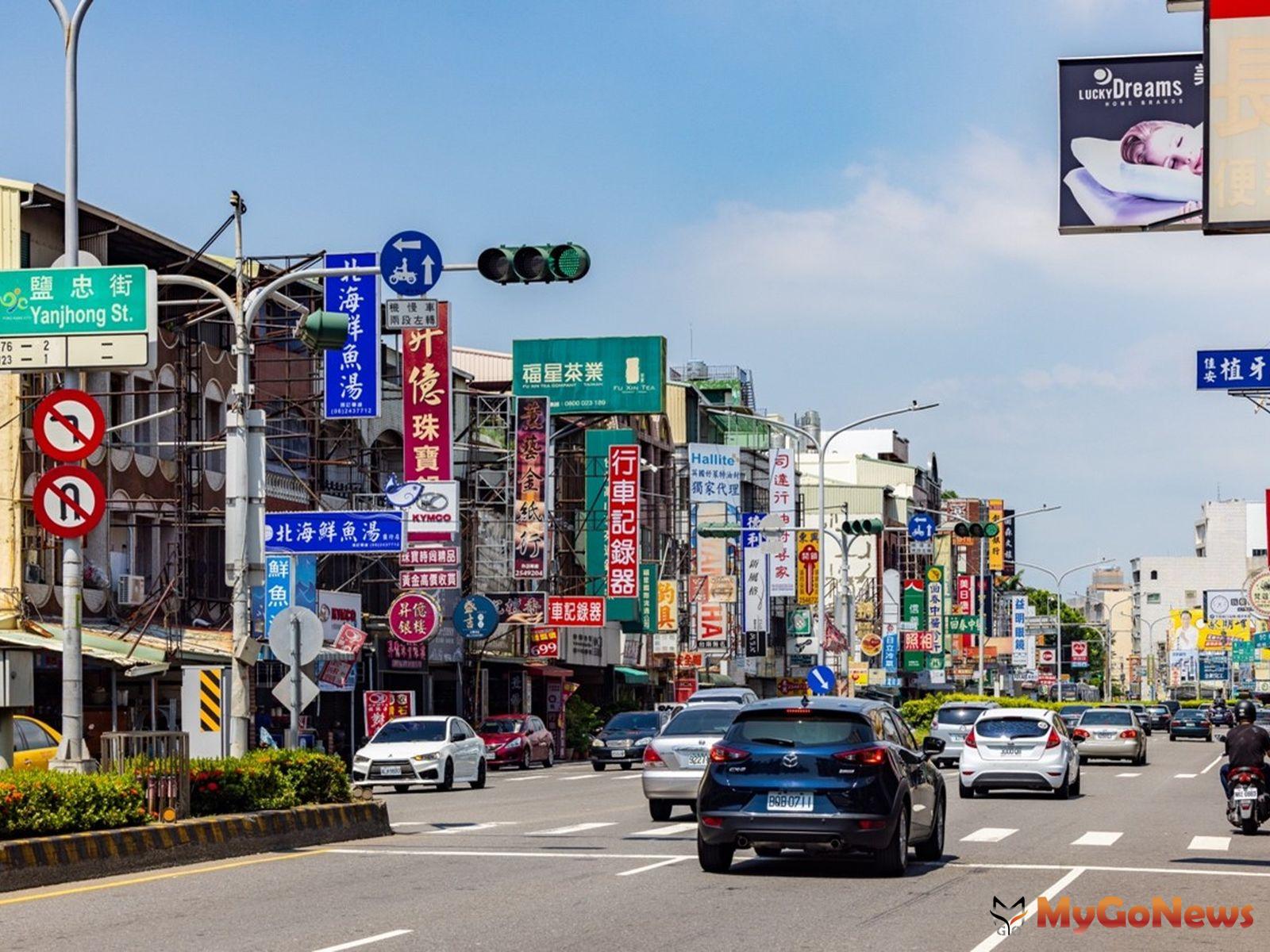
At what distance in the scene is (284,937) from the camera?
44.5 ft

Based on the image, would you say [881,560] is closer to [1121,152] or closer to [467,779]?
[467,779]

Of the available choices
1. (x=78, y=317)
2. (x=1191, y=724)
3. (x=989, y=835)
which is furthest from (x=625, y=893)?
(x=1191, y=724)

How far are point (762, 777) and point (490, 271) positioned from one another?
5.85 metres

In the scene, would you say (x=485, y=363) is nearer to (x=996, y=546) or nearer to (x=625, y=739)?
(x=625, y=739)

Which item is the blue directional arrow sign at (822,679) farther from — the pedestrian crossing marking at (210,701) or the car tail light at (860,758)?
the car tail light at (860,758)

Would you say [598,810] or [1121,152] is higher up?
[1121,152]

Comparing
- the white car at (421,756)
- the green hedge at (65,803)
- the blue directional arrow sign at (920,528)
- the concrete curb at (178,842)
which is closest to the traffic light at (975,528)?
the blue directional arrow sign at (920,528)

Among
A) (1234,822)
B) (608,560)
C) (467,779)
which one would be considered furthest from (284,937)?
(608,560)

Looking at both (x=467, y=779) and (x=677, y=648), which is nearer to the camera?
(x=467, y=779)

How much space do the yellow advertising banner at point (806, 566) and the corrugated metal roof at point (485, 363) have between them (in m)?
13.6

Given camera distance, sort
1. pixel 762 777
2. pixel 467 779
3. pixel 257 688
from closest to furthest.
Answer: pixel 762 777
pixel 467 779
pixel 257 688

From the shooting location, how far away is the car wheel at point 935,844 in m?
19.9

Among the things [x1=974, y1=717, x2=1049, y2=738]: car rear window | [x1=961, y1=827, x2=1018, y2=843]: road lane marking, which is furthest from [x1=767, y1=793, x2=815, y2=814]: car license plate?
[x1=974, y1=717, x2=1049, y2=738]: car rear window

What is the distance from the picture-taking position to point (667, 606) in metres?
71.8
